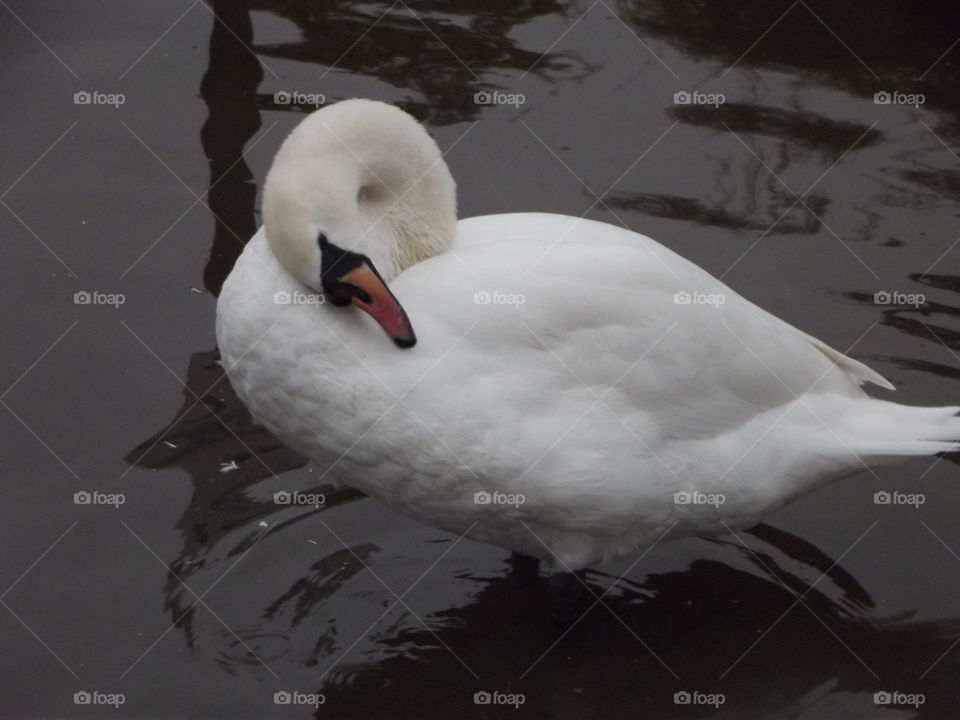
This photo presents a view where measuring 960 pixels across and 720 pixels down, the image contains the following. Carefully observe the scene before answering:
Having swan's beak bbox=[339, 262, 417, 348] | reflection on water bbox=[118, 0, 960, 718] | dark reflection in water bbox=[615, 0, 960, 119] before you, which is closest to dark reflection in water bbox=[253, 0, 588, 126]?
dark reflection in water bbox=[615, 0, 960, 119]

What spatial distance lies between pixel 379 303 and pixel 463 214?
290cm

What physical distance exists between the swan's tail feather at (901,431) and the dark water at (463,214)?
2.19 feet

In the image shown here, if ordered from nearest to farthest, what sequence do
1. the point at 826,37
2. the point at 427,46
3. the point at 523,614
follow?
the point at 523,614 → the point at 427,46 → the point at 826,37

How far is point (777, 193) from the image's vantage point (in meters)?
7.23

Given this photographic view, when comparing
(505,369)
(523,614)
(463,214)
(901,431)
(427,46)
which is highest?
(505,369)

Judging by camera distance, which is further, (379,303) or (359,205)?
(359,205)

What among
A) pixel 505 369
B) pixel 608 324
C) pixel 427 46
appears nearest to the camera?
pixel 505 369

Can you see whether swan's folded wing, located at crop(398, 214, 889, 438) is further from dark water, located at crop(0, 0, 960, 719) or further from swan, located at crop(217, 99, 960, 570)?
dark water, located at crop(0, 0, 960, 719)

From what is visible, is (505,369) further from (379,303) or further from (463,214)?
(463,214)

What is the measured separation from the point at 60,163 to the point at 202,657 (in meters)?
3.40

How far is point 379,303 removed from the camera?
13.5 ft

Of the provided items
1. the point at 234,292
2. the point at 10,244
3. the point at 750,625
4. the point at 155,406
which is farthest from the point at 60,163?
the point at 750,625

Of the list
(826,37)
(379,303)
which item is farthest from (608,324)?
(826,37)

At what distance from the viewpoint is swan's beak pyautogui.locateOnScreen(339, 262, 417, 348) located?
13.4 feet
